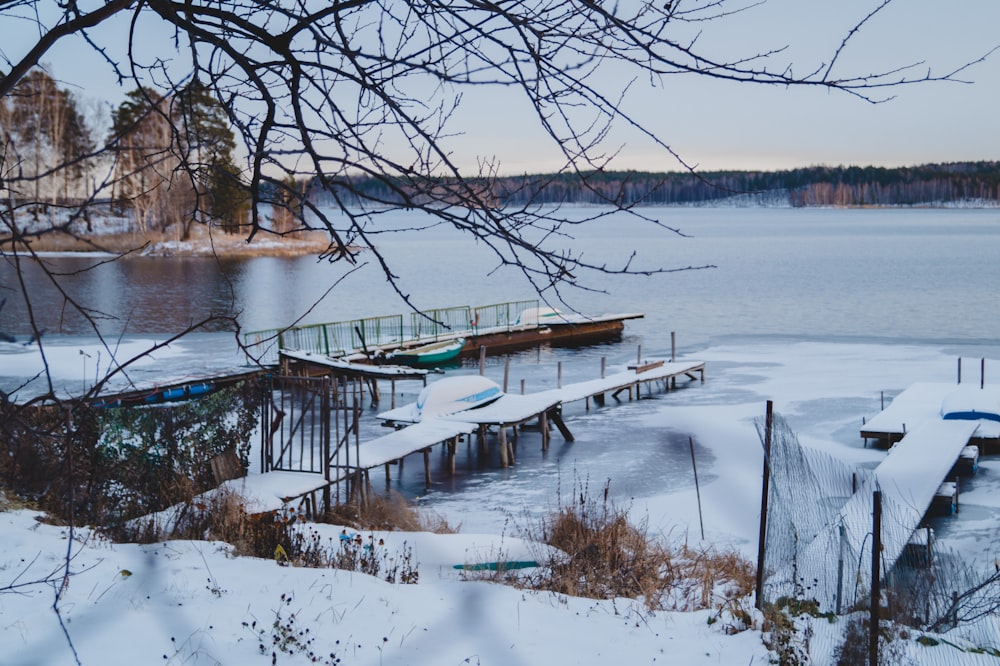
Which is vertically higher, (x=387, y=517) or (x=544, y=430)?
(x=387, y=517)

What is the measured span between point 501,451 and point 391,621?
13.5m

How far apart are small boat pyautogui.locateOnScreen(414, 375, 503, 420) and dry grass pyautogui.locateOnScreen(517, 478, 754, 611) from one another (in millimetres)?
10163

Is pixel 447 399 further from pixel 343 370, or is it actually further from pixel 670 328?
pixel 670 328

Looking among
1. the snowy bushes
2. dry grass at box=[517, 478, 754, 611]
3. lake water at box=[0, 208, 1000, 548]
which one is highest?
the snowy bushes

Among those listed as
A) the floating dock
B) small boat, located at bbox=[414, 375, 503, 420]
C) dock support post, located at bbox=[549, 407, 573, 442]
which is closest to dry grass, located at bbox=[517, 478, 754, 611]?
small boat, located at bbox=[414, 375, 503, 420]

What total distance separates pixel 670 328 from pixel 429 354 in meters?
16.6

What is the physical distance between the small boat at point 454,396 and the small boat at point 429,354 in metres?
9.40

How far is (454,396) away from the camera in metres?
21.7

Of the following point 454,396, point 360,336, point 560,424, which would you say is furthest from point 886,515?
point 360,336

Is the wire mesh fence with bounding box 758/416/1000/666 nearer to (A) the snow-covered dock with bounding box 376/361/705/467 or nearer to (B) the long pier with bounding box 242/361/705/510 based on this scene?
(B) the long pier with bounding box 242/361/705/510

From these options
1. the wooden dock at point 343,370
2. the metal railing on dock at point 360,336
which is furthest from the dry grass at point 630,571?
the metal railing on dock at point 360,336

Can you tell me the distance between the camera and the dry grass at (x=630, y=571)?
7.77 m

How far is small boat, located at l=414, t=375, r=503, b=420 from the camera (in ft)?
69.0

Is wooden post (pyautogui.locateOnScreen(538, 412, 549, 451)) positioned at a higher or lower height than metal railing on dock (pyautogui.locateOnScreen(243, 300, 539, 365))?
lower
